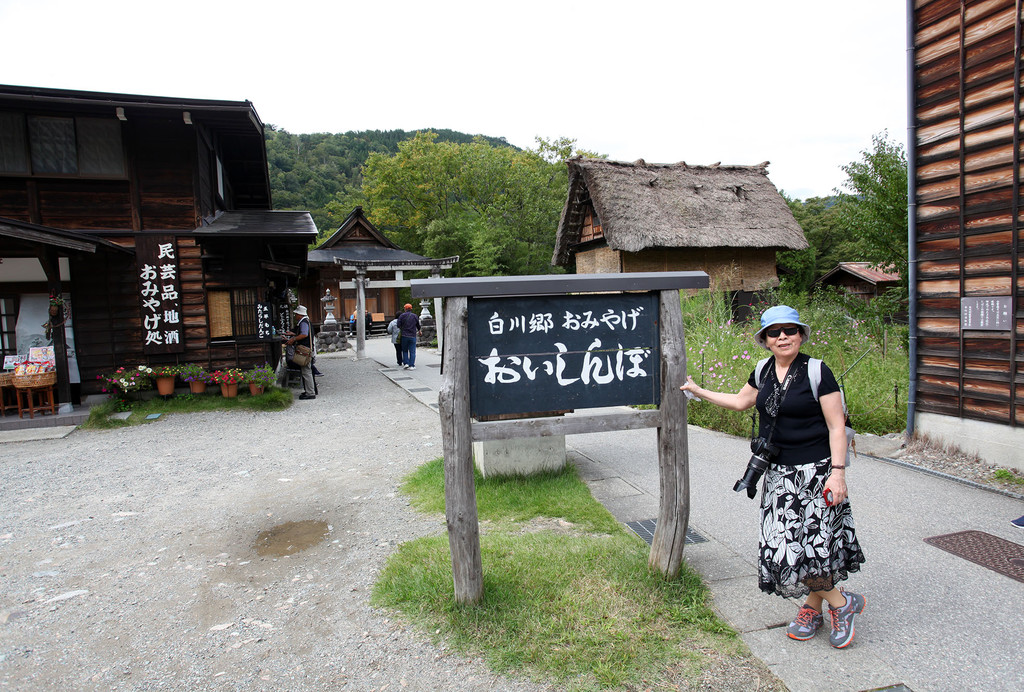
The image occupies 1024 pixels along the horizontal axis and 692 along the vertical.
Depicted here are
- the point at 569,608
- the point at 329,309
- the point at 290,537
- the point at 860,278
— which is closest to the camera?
the point at 569,608

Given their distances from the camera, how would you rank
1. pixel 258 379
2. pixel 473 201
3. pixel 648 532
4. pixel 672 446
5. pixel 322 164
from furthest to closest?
pixel 322 164 < pixel 473 201 < pixel 258 379 < pixel 648 532 < pixel 672 446

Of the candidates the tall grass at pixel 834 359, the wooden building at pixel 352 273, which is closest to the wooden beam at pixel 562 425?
the tall grass at pixel 834 359

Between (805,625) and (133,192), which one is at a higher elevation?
→ (133,192)

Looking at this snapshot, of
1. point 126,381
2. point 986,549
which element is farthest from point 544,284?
point 126,381

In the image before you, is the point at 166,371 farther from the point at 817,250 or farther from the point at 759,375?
the point at 817,250

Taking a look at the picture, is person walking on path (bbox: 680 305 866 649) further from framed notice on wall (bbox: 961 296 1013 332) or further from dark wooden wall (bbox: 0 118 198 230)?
dark wooden wall (bbox: 0 118 198 230)

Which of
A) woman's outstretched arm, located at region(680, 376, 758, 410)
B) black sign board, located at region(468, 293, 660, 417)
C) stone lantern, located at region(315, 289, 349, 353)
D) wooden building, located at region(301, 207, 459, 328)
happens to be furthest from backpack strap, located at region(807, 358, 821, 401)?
wooden building, located at region(301, 207, 459, 328)

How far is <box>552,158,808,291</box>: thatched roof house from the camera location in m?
16.7

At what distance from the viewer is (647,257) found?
17234 mm

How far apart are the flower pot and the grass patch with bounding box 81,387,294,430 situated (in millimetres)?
128

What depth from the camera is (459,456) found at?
309 cm

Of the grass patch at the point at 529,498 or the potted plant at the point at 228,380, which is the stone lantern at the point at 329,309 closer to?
the potted plant at the point at 228,380

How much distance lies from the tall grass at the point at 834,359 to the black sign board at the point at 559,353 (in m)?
3.52

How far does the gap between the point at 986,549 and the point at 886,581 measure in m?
0.96
